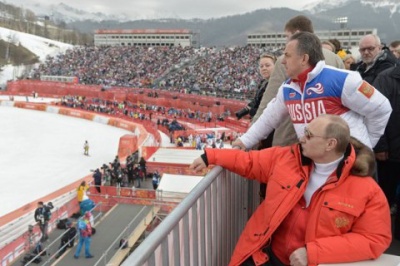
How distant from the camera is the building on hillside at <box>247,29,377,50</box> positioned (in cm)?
6550

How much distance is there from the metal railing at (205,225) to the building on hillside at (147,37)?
7381 cm

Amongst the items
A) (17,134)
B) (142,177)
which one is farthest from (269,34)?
(142,177)

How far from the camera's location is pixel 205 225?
97.4 inches

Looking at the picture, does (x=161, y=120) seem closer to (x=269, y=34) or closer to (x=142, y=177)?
(x=142, y=177)

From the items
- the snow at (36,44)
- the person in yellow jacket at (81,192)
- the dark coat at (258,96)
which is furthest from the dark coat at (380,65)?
the snow at (36,44)

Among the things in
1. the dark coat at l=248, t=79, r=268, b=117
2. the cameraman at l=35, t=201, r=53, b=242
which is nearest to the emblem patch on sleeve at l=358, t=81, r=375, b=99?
the dark coat at l=248, t=79, r=268, b=117

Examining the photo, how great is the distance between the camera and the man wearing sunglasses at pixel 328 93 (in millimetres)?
2648

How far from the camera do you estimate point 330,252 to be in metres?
2.14

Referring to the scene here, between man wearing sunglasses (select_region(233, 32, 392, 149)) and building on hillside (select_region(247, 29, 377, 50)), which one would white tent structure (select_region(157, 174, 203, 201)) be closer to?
man wearing sunglasses (select_region(233, 32, 392, 149))

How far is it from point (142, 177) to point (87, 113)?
1947 centimetres

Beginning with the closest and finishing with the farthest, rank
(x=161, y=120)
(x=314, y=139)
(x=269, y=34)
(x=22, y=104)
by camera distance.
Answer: (x=314, y=139)
(x=161, y=120)
(x=22, y=104)
(x=269, y=34)

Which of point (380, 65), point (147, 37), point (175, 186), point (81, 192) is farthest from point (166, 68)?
point (380, 65)

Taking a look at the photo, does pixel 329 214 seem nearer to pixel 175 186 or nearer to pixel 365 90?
pixel 365 90

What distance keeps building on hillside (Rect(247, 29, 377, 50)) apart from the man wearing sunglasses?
58.4 meters
